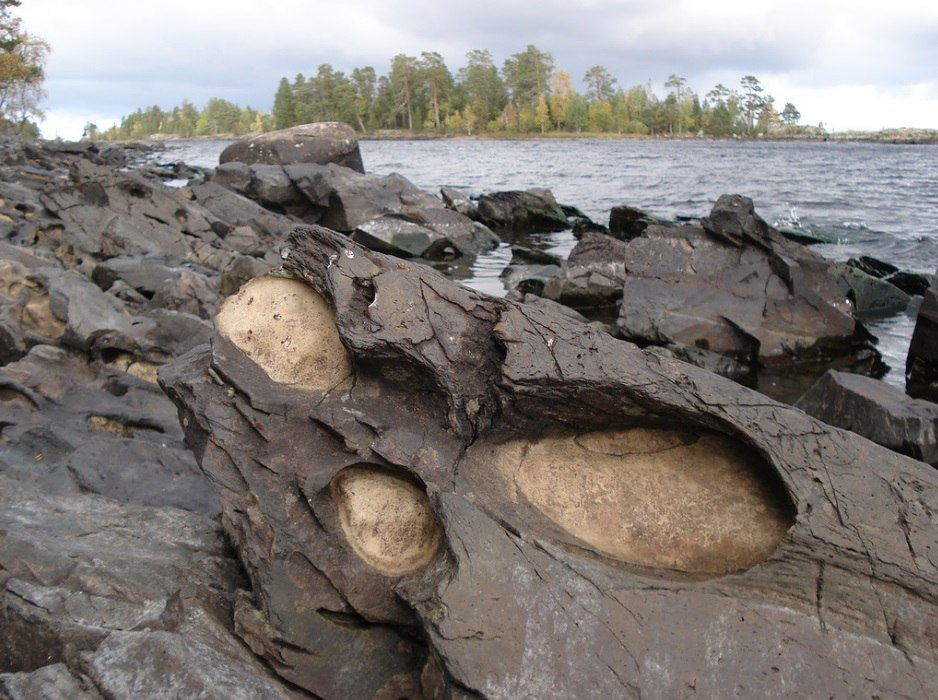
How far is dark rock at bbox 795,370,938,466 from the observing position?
6.11m

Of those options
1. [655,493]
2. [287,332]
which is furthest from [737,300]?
[287,332]

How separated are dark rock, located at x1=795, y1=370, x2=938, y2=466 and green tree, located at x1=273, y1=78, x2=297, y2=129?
113 meters

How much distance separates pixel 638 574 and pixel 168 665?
60.8 inches

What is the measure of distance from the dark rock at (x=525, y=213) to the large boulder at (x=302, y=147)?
24.2 feet

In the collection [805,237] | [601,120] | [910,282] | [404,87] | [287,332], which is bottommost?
[910,282]

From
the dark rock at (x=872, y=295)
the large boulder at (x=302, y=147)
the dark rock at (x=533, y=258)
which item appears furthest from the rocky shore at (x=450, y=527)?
the large boulder at (x=302, y=147)

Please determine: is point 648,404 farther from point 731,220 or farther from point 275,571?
point 731,220

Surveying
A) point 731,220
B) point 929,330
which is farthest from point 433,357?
point 731,220

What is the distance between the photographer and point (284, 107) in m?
110

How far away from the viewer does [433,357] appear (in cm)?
310

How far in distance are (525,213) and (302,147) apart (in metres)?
9.28

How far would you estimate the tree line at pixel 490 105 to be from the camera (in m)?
104

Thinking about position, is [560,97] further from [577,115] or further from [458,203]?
[458,203]

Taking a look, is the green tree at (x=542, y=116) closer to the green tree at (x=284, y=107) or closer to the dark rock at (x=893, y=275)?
the green tree at (x=284, y=107)
